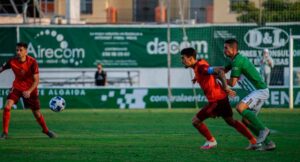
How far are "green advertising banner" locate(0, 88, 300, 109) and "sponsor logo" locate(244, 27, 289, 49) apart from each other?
373 cm

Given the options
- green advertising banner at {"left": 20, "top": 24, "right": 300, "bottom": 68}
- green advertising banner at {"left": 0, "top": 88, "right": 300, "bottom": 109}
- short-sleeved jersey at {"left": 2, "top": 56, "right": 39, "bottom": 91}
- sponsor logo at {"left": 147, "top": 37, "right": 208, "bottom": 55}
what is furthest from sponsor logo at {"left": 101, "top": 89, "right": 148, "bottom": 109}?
short-sleeved jersey at {"left": 2, "top": 56, "right": 39, "bottom": 91}

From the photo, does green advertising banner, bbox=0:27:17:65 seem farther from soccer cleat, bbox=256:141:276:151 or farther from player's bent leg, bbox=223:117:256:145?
soccer cleat, bbox=256:141:276:151

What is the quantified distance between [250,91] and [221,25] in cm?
2014

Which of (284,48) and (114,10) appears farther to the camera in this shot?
(114,10)

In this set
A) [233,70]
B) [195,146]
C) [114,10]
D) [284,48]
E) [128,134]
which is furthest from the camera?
[114,10]

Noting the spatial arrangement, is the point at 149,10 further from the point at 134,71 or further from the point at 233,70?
the point at 233,70

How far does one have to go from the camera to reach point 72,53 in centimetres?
3453

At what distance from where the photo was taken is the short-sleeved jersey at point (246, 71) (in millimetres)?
13219

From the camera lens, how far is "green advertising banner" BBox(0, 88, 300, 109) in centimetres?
Answer: 3041

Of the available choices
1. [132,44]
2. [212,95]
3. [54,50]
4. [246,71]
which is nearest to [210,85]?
[212,95]

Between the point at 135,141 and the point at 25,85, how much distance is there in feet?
9.49

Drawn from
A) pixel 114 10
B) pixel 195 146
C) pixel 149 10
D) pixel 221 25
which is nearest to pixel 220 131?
pixel 195 146

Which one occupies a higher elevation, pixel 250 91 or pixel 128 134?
pixel 250 91

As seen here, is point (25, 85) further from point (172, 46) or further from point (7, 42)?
point (7, 42)
